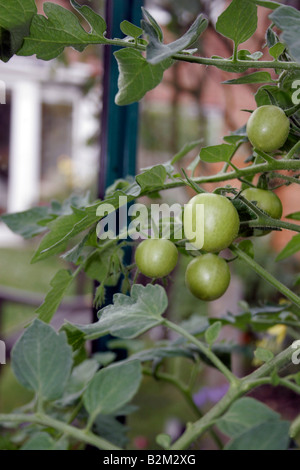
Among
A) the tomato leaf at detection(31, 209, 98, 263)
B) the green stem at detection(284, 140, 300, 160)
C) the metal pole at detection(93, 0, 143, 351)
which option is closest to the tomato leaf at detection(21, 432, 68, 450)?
the tomato leaf at detection(31, 209, 98, 263)

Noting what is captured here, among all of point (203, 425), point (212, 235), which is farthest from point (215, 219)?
point (203, 425)

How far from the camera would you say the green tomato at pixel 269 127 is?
0.95 ft

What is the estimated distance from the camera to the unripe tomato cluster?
27cm

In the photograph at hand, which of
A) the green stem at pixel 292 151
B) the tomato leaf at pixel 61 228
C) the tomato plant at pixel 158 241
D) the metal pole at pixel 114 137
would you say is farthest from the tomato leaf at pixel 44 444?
the metal pole at pixel 114 137

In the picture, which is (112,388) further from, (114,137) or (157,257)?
(114,137)

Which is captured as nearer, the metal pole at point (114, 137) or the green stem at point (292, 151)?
the green stem at point (292, 151)

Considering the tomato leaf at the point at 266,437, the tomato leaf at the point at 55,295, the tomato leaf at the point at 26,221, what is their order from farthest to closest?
the tomato leaf at the point at 26,221, the tomato leaf at the point at 55,295, the tomato leaf at the point at 266,437

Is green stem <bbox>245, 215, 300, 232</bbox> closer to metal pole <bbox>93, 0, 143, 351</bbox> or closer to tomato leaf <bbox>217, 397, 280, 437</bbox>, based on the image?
tomato leaf <bbox>217, 397, 280, 437</bbox>

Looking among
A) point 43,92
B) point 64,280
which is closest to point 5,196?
point 43,92

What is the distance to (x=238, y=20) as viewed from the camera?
0.29 metres

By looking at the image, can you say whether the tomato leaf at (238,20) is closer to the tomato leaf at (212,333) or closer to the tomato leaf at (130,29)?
the tomato leaf at (130,29)

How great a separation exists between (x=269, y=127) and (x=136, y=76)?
9 cm

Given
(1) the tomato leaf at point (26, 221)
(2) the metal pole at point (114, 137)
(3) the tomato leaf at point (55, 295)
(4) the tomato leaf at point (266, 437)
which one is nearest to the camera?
(4) the tomato leaf at point (266, 437)
